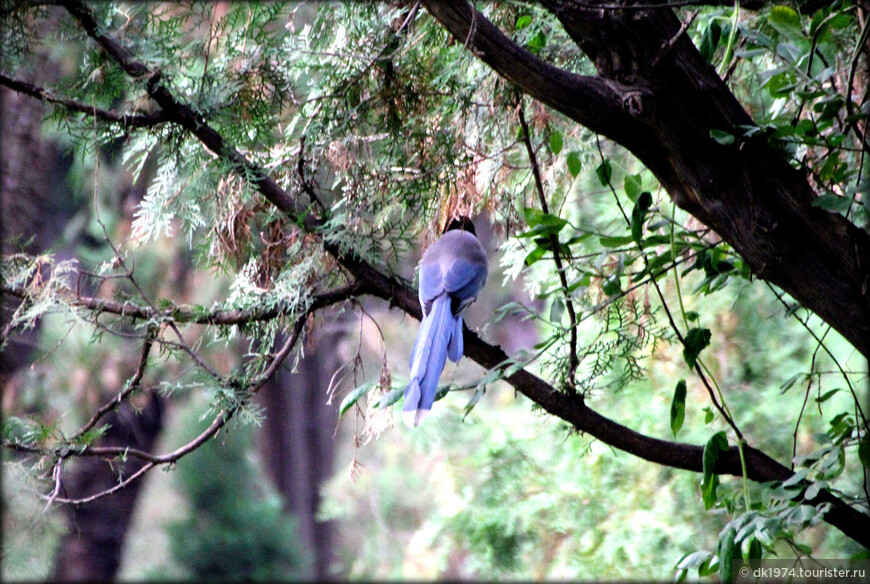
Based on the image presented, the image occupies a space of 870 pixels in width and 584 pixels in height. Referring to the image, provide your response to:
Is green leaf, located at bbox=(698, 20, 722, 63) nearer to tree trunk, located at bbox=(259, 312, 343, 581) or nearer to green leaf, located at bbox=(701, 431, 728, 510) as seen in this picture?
green leaf, located at bbox=(701, 431, 728, 510)

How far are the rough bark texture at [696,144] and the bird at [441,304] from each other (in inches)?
26.6

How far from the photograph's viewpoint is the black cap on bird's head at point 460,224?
243 cm

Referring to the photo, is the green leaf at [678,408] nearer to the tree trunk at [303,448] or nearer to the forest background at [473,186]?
the forest background at [473,186]

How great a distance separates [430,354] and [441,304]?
20 centimetres

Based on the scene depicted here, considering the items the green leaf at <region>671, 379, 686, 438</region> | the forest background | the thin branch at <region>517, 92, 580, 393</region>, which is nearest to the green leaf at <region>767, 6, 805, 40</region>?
the forest background

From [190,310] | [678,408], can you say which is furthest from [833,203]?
[190,310]

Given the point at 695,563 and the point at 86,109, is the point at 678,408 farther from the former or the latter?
the point at 86,109

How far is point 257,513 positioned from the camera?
321 inches

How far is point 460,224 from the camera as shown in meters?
2.56

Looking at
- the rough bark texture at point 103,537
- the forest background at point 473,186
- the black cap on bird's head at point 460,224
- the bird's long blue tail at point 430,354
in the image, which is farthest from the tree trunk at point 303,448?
the bird's long blue tail at point 430,354

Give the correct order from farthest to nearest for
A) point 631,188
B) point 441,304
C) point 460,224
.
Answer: point 460,224, point 441,304, point 631,188

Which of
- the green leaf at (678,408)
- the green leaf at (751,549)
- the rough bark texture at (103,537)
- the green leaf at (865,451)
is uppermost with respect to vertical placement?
the rough bark texture at (103,537)

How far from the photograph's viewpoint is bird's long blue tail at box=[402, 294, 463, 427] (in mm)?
1801

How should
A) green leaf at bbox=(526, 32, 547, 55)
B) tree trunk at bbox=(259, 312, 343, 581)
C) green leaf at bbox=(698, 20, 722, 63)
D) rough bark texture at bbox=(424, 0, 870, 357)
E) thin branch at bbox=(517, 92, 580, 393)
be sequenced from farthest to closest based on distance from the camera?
tree trunk at bbox=(259, 312, 343, 581) → green leaf at bbox=(526, 32, 547, 55) → thin branch at bbox=(517, 92, 580, 393) → green leaf at bbox=(698, 20, 722, 63) → rough bark texture at bbox=(424, 0, 870, 357)
